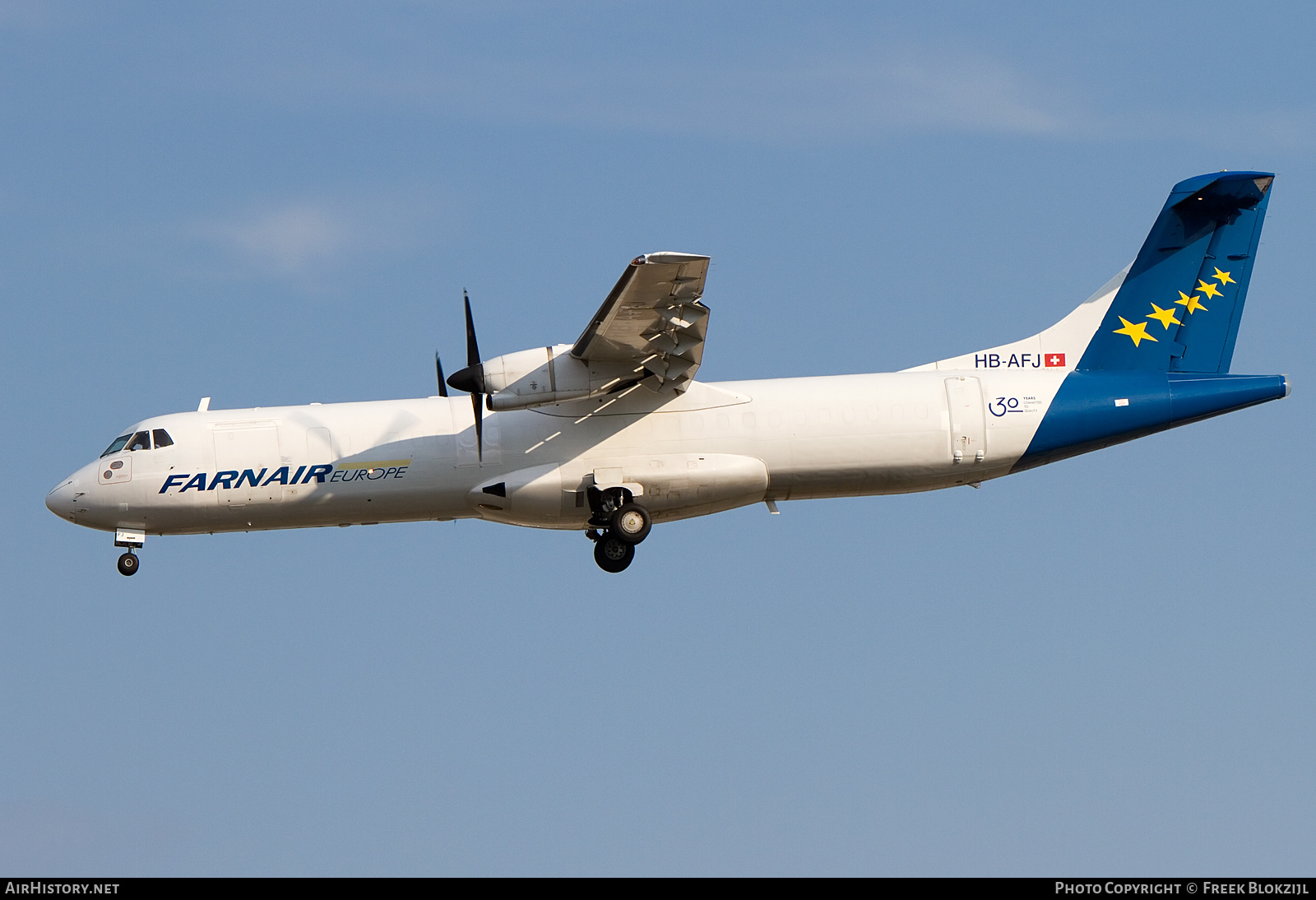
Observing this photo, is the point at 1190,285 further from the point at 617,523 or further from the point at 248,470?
the point at 248,470

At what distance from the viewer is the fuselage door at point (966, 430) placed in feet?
85.9

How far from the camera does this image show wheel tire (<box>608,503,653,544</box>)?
84.5 ft

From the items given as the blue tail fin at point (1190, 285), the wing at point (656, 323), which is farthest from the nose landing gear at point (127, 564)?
the blue tail fin at point (1190, 285)

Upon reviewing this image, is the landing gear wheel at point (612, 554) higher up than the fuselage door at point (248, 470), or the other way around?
the fuselage door at point (248, 470)

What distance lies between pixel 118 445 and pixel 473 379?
7.06 metres

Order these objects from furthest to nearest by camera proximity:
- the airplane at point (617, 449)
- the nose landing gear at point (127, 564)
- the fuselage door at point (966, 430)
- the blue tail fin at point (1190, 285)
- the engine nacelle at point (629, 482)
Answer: the blue tail fin at point (1190, 285) → the nose landing gear at point (127, 564) → the fuselage door at point (966, 430) → the airplane at point (617, 449) → the engine nacelle at point (629, 482)

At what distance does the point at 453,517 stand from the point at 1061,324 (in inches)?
454

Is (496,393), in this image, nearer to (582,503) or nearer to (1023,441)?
(582,503)

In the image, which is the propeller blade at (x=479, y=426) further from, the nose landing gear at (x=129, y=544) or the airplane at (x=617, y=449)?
the nose landing gear at (x=129, y=544)

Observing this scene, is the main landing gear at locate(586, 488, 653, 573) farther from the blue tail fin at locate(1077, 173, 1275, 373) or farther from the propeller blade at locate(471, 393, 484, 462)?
the blue tail fin at locate(1077, 173, 1275, 373)

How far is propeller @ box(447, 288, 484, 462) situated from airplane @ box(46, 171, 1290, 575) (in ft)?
0.31

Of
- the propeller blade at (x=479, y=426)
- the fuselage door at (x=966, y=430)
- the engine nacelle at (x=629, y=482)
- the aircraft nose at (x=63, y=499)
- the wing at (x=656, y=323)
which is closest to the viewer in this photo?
the wing at (x=656, y=323)

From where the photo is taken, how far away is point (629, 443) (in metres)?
26.0
